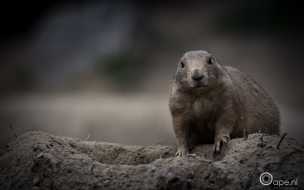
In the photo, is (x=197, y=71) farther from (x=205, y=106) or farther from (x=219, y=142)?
(x=219, y=142)

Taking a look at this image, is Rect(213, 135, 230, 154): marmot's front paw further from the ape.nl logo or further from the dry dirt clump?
the ape.nl logo

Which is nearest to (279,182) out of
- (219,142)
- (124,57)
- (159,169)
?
(159,169)

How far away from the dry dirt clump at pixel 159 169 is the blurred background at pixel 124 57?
5.84m

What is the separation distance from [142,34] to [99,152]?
32.7 ft

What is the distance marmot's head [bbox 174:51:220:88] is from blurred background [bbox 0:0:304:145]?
16.4ft

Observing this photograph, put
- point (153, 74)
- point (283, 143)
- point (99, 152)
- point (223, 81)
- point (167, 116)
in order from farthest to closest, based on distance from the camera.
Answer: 1. point (153, 74)
2. point (167, 116)
3. point (99, 152)
4. point (223, 81)
5. point (283, 143)

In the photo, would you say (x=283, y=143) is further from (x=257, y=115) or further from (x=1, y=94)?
(x=1, y=94)

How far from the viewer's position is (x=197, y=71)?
12.3 ft

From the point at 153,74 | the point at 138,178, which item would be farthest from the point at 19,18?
the point at 138,178

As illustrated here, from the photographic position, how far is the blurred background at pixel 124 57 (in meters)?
10.2

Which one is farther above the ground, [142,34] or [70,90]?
[142,34]

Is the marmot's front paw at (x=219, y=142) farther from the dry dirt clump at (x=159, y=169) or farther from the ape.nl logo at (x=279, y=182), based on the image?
the ape.nl logo at (x=279, y=182)

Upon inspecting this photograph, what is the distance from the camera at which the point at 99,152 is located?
4.35 metres

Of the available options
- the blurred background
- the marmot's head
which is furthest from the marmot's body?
the blurred background
